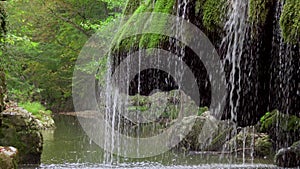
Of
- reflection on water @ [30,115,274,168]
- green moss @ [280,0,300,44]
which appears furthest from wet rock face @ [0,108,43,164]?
green moss @ [280,0,300,44]

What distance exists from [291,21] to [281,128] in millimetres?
6880

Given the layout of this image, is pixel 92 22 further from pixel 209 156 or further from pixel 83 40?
pixel 209 156

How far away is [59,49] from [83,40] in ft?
11.8

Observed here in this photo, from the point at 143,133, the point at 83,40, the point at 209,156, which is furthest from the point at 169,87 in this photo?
the point at 83,40

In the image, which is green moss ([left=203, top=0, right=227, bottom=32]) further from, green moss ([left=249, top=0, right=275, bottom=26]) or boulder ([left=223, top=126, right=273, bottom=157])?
boulder ([left=223, top=126, right=273, bottom=157])

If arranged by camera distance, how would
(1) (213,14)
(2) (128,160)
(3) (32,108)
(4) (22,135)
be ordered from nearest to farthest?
(1) (213,14) < (4) (22,135) < (2) (128,160) < (3) (32,108)

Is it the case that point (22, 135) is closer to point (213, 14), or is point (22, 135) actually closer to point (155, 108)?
point (213, 14)

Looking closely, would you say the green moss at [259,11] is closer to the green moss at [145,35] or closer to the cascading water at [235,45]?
the cascading water at [235,45]

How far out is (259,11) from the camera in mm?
5512

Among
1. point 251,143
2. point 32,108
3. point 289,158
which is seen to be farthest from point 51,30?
point 289,158

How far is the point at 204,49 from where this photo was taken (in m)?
6.41

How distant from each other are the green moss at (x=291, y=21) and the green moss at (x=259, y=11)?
1.62ft

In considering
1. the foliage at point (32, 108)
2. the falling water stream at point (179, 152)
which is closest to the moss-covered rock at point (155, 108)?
the falling water stream at point (179, 152)

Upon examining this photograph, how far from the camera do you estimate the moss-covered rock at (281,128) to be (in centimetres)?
1084
